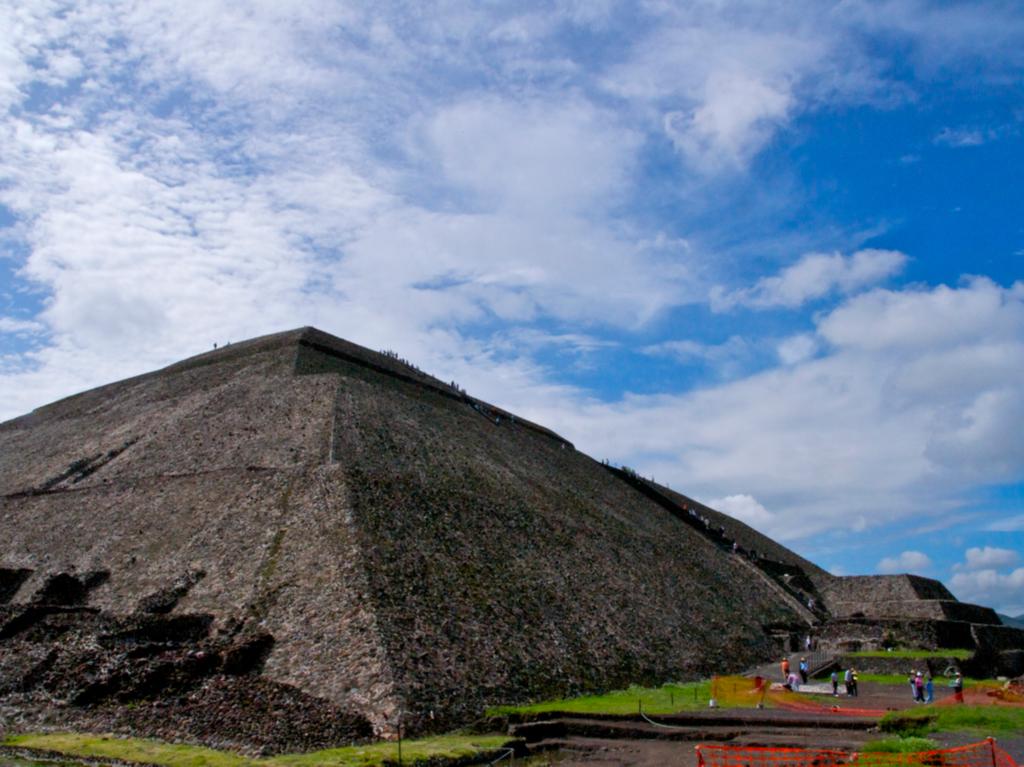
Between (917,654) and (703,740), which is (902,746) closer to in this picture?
(703,740)

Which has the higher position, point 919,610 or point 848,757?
point 919,610

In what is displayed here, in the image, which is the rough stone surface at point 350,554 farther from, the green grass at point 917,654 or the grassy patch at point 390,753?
the green grass at point 917,654

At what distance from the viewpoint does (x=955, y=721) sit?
59.2ft

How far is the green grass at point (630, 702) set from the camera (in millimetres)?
20594

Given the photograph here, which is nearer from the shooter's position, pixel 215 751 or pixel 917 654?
pixel 215 751

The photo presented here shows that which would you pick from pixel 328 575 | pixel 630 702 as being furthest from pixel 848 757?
pixel 328 575

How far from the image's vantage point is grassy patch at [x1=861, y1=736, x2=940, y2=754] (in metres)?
14.8

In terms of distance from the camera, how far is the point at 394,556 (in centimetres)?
2364

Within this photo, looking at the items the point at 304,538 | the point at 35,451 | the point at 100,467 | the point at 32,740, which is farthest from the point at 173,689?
the point at 35,451

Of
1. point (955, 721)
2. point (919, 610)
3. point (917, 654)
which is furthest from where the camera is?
point (919, 610)

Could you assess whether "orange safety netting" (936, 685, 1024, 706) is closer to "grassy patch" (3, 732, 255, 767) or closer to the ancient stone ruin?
the ancient stone ruin

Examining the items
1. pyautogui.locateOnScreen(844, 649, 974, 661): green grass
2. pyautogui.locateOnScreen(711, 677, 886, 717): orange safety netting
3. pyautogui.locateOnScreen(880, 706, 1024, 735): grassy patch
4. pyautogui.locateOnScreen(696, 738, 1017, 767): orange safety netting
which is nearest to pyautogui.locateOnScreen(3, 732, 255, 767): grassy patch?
pyautogui.locateOnScreen(696, 738, 1017, 767): orange safety netting

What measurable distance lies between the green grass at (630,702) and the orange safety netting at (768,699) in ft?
1.67

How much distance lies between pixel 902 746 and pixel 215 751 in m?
12.0
